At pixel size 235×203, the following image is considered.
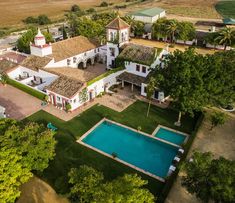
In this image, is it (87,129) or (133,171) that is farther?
(87,129)

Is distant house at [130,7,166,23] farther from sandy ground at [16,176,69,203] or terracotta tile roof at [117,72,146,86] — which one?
sandy ground at [16,176,69,203]

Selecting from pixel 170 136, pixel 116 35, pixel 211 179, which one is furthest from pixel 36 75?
pixel 211 179

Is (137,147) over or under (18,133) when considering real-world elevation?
under

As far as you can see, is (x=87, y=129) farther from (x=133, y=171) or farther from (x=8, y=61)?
(x=8, y=61)

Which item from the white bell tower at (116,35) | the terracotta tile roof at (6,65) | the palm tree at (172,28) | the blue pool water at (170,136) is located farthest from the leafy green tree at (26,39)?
the blue pool water at (170,136)

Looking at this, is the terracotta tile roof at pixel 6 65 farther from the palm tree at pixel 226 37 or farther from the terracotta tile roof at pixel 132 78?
the palm tree at pixel 226 37

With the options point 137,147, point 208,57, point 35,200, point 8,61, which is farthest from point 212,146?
point 8,61

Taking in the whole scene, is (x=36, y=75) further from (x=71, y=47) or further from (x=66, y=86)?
(x=66, y=86)
